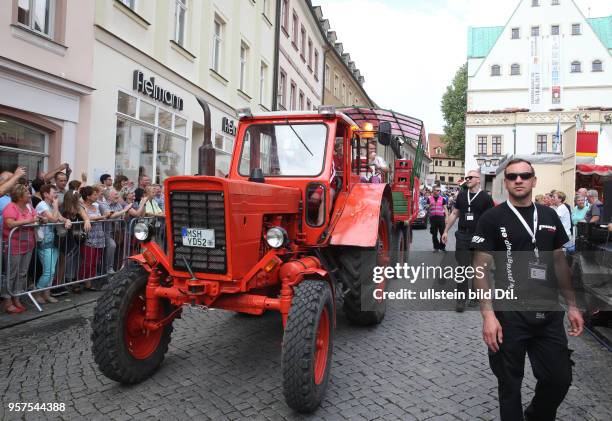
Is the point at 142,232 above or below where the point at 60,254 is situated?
above

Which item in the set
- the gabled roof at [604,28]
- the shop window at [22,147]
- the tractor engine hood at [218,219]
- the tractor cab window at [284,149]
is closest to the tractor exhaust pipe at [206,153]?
the tractor engine hood at [218,219]

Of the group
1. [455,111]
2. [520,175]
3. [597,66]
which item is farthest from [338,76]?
[520,175]

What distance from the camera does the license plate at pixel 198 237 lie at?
3.27 m

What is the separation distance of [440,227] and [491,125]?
36.5m

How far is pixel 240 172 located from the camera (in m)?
4.91

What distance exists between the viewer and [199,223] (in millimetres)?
3307

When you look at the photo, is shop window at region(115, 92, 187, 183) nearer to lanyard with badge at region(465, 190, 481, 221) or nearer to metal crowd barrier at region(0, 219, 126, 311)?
metal crowd barrier at region(0, 219, 126, 311)

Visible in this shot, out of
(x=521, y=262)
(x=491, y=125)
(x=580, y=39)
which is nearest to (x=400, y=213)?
(x=521, y=262)

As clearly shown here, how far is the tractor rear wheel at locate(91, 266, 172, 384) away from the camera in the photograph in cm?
326

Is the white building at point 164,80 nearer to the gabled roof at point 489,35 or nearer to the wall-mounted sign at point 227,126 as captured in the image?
the wall-mounted sign at point 227,126

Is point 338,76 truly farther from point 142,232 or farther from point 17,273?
point 142,232

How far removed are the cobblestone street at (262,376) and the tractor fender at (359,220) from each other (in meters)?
1.02

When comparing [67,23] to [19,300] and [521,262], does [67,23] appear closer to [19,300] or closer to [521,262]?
[19,300]

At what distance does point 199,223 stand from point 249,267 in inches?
19.5
